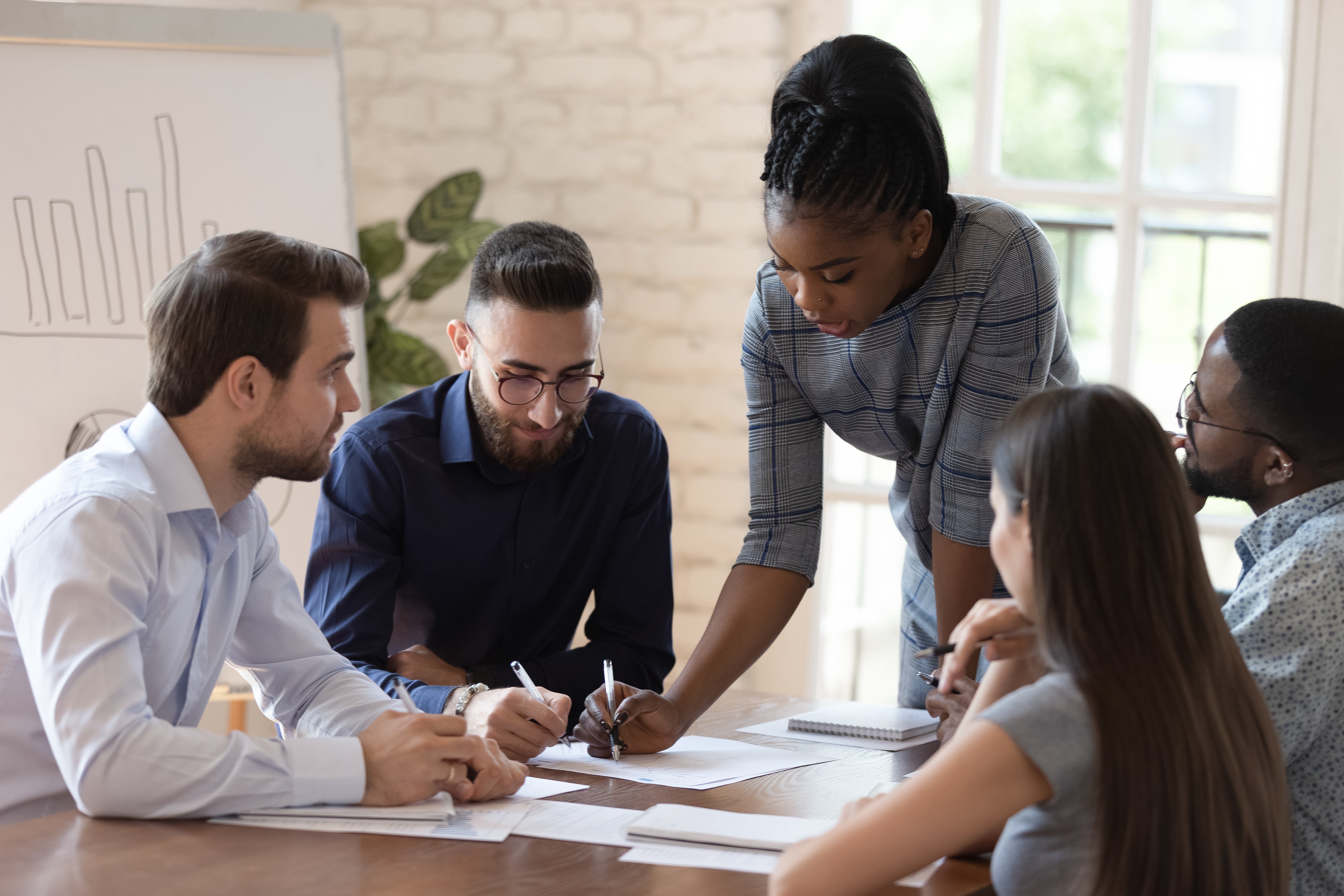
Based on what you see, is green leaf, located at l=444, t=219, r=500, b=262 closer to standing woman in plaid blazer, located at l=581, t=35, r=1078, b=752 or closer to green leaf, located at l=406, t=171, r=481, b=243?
green leaf, located at l=406, t=171, r=481, b=243

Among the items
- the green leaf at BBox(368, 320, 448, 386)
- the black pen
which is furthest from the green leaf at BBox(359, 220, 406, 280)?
the black pen

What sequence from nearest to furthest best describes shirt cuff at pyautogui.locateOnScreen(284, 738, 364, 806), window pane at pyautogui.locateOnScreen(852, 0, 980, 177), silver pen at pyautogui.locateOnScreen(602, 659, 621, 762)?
shirt cuff at pyautogui.locateOnScreen(284, 738, 364, 806) < silver pen at pyautogui.locateOnScreen(602, 659, 621, 762) < window pane at pyautogui.locateOnScreen(852, 0, 980, 177)

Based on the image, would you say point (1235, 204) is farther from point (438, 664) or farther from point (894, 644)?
point (438, 664)

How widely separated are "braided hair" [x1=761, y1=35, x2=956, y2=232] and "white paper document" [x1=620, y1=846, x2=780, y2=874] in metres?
0.73

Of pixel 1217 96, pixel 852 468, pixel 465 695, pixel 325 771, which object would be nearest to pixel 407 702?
pixel 325 771

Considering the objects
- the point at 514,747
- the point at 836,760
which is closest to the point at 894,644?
the point at 836,760

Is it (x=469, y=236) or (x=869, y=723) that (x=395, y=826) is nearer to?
(x=869, y=723)

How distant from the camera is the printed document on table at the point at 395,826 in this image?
1.21 meters

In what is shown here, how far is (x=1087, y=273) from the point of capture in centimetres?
312

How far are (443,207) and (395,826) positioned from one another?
6.67ft

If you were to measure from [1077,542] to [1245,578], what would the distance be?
423 mm

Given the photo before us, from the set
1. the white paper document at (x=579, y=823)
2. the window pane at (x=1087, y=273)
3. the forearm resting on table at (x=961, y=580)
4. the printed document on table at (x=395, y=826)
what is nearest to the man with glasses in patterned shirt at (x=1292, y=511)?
the forearm resting on table at (x=961, y=580)

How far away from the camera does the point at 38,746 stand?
1.38m

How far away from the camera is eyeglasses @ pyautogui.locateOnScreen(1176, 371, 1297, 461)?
4.66 ft
